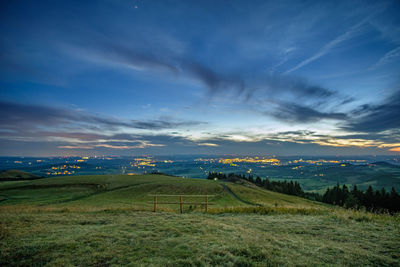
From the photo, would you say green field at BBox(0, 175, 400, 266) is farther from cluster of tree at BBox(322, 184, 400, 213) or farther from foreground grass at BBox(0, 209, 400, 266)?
cluster of tree at BBox(322, 184, 400, 213)

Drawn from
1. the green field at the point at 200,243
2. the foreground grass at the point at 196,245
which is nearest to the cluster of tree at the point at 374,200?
the green field at the point at 200,243

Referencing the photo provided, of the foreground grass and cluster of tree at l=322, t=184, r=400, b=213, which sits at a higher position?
the foreground grass

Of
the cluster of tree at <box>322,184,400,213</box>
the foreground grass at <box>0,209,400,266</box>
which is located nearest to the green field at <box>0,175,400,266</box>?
the foreground grass at <box>0,209,400,266</box>

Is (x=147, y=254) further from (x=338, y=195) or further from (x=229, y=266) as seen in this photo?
(x=338, y=195)

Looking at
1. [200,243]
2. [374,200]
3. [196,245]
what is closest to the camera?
[196,245]

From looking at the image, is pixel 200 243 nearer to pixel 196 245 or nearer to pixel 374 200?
pixel 196 245

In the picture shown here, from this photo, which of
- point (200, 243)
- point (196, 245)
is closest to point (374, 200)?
point (200, 243)

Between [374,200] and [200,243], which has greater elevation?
[200,243]

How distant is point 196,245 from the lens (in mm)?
8828

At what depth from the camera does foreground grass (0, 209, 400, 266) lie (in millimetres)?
7469

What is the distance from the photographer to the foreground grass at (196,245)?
747 cm

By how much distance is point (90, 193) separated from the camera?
58.8 metres

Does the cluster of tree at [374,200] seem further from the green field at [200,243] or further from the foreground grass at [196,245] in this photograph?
the foreground grass at [196,245]

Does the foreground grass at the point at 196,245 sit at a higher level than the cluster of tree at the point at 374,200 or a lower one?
higher
